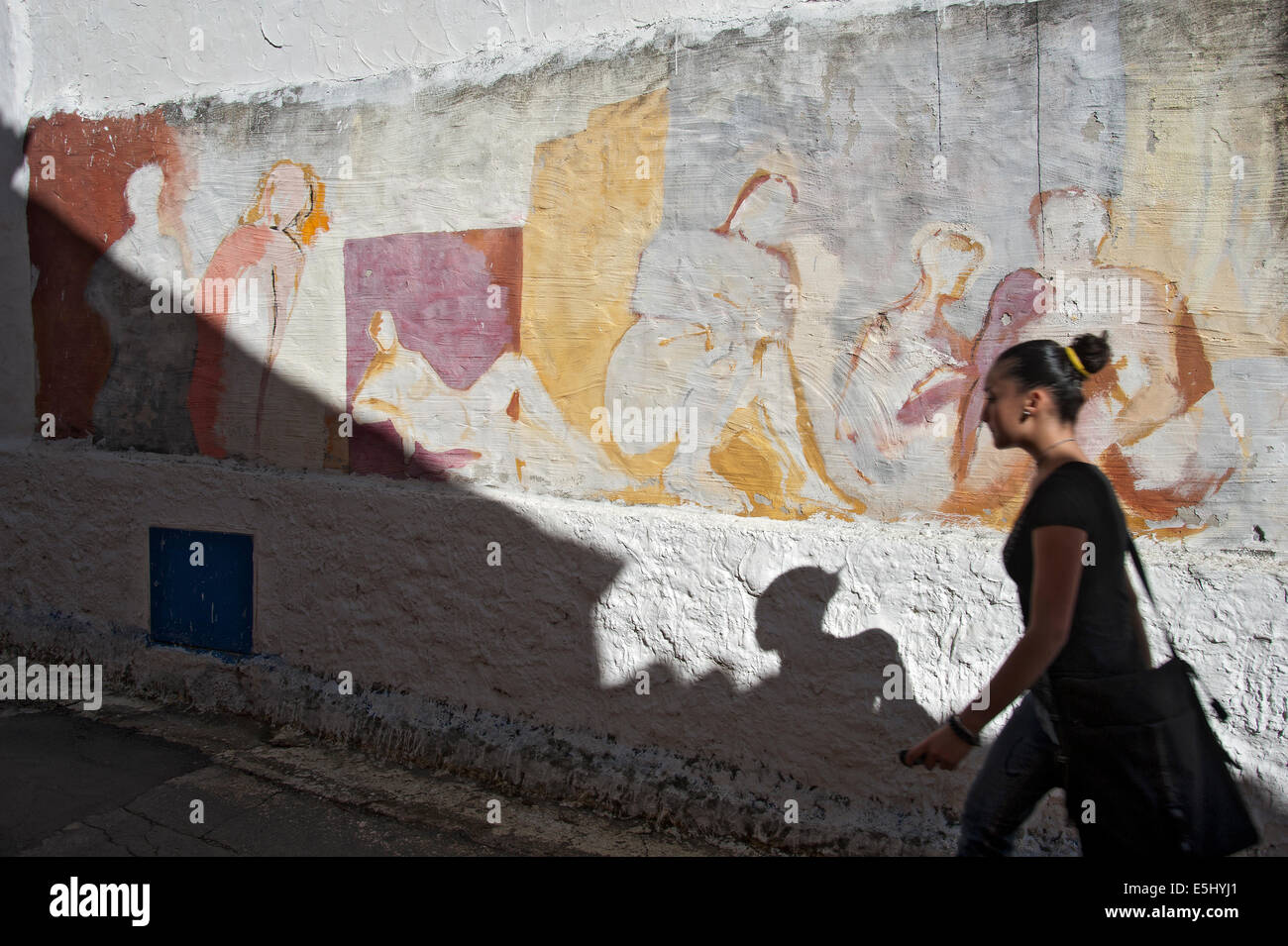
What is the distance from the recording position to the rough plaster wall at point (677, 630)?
269 centimetres

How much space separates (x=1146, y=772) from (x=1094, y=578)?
44 centimetres

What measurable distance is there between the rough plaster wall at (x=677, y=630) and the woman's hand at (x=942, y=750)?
0.65m

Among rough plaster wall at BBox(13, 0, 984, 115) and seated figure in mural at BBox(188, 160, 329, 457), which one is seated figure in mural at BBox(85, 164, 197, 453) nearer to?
seated figure in mural at BBox(188, 160, 329, 457)

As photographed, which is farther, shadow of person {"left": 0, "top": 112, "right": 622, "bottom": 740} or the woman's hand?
shadow of person {"left": 0, "top": 112, "right": 622, "bottom": 740}

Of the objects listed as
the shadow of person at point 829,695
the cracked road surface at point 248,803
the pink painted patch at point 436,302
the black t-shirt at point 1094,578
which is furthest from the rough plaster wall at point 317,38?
the cracked road surface at point 248,803

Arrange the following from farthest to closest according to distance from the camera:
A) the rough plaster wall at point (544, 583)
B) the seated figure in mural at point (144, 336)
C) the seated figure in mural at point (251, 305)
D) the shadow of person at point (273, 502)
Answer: the seated figure in mural at point (144, 336)
the seated figure in mural at point (251, 305)
the shadow of person at point (273, 502)
the rough plaster wall at point (544, 583)

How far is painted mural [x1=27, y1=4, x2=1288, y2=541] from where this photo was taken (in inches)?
104

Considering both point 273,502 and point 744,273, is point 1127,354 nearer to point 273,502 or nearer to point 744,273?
point 744,273

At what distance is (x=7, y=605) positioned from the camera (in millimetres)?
4789

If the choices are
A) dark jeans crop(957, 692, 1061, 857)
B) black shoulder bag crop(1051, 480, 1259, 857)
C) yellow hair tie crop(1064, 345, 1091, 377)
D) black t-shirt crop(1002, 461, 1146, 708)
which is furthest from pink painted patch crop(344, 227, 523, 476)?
black shoulder bag crop(1051, 480, 1259, 857)

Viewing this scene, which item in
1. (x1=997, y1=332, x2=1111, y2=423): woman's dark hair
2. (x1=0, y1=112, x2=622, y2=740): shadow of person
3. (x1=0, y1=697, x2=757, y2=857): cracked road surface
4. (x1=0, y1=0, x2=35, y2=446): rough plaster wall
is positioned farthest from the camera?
(x1=0, y1=0, x2=35, y2=446): rough plaster wall

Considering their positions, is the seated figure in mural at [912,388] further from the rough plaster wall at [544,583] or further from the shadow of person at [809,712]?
the shadow of person at [809,712]

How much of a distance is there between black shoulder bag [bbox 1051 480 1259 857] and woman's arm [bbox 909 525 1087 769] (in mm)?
101
